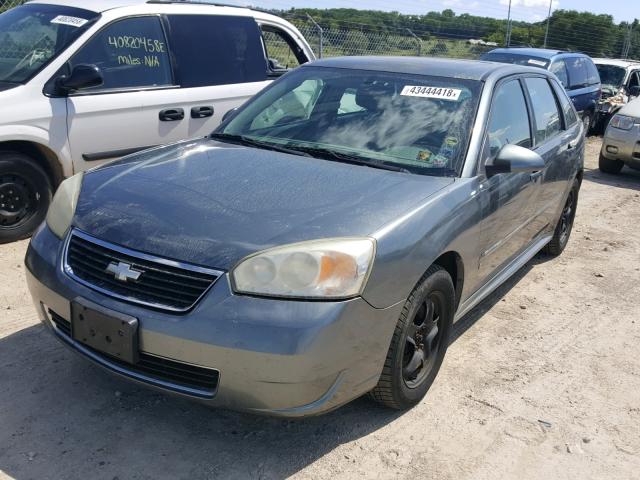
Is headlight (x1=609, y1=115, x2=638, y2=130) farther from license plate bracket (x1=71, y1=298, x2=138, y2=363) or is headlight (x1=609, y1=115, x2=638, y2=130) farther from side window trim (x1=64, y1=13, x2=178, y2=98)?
license plate bracket (x1=71, y1=298, x2=138, y2=363)

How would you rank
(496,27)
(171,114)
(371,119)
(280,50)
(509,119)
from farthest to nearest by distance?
1. (496,27)
2. (280,50)
3. (171,114)
4. (509,119)
5. (371,119)

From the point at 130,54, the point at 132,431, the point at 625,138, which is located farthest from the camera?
the point at 625,138

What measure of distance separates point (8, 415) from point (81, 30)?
10.7 ft

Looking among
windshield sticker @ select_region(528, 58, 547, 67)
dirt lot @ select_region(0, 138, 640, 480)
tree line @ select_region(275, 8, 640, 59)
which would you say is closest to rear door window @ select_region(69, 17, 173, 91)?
dirt lot @ select_region(0, 138, 640, 480)

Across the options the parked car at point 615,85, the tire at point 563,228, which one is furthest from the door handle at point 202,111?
the parked car at point 615,85

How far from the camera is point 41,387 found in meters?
3.21

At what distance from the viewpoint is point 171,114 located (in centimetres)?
558

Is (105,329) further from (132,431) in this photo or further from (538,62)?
→ (538,62)

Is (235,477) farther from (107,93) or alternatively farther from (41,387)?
(107,93)

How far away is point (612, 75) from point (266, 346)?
14.1 m

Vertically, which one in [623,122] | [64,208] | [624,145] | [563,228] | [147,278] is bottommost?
[563,228]

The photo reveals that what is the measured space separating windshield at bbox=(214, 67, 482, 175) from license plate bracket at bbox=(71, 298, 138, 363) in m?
1.45

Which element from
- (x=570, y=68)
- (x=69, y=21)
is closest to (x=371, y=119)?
(x=69, y=21)

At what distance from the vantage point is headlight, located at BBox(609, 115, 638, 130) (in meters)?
9.27
